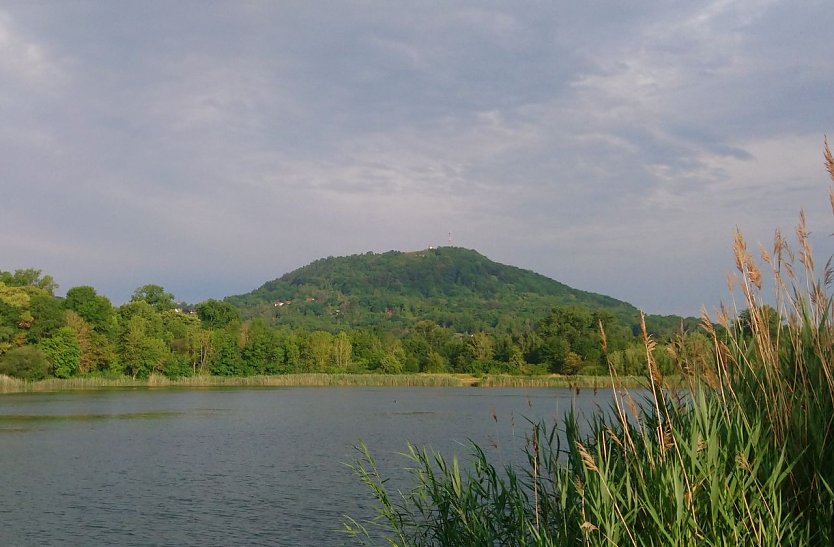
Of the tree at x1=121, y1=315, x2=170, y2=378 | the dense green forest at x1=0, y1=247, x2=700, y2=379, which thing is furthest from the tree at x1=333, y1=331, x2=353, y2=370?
the tree at x1=121, y1=315, x2=170, y2=378

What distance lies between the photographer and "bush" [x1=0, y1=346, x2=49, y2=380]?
207 feet

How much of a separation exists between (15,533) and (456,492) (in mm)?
11637

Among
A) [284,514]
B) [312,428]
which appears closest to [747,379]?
[284,514]

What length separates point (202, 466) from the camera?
77.8ft

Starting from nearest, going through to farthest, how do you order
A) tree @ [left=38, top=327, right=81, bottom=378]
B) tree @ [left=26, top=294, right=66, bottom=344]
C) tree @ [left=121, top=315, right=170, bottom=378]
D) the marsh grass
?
1. the marsh grass
2. tree @ [left=38, top=327, right=81, bottom=378]
3. tree @ [left=26, top=294, right=66, bottom=344]
4. tree @ [left=121, top=315, right=170, bottom=378]

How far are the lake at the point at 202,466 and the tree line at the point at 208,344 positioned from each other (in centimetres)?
2750

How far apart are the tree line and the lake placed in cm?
2750

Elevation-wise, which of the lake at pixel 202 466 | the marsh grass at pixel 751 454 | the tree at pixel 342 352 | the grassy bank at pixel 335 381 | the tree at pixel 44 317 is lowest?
the lake at pixel 202 466

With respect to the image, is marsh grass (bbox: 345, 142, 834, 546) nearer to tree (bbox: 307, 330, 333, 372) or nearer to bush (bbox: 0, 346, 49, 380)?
bush (bbox: 0, 346, 49, 380)

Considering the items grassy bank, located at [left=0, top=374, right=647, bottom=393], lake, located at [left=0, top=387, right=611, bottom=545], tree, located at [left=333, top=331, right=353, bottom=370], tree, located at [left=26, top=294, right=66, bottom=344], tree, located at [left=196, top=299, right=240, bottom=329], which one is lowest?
lake, located at [left=0, top=387, right=611, bottom=545]

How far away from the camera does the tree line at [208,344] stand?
70688 mm

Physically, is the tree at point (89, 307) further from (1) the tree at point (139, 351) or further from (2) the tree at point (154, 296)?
(2) the tree at point (154, 296)

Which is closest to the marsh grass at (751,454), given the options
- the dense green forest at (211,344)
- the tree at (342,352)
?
the dense green forest at (211,344)

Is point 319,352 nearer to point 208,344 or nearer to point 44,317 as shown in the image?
point 208,344
